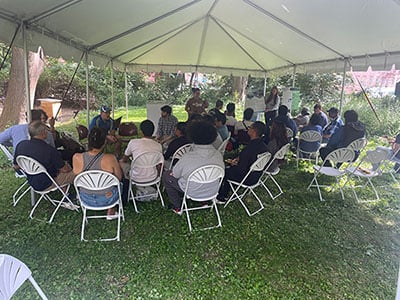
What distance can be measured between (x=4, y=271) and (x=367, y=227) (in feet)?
11.5

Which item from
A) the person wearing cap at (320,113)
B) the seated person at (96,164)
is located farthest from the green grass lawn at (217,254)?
the person wearing cap at (320,113)

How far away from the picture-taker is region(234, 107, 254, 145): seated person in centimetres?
584

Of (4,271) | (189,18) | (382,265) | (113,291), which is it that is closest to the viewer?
(4,271)

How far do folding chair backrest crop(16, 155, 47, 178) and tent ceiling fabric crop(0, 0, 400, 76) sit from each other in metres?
1.30

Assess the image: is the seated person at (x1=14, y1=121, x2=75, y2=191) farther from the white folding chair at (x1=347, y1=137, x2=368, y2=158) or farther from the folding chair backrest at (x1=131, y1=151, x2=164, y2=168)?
the white folding chair at (x1=347, y1=137, x2=368, y2=158)

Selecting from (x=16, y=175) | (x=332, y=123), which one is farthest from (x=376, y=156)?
(x=16, y=175)

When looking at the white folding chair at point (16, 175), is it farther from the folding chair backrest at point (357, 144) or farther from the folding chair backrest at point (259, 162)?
the folding chair backrest at point (357, 144)

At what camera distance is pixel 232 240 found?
3.05 meters

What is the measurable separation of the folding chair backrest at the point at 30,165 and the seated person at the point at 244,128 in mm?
3804

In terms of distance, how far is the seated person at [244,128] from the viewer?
5.84 m

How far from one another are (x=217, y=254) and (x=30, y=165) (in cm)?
198

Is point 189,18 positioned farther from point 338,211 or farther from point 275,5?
point 338,211

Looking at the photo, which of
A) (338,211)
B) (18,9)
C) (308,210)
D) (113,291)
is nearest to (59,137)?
(18,9)

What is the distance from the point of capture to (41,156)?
9.87 feet
